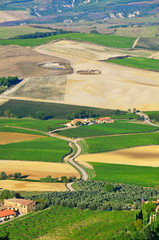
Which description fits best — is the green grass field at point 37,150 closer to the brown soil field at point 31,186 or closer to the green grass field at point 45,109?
the brown soil field at point 31,186

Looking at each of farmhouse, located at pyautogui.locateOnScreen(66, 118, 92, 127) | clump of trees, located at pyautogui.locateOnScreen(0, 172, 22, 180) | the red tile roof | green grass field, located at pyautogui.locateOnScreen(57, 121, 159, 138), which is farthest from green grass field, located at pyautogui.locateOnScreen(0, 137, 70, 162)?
the red tile roof

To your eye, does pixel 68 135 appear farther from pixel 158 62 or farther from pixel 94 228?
pixel 158 62

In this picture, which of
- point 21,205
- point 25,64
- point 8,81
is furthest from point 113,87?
point 21,205

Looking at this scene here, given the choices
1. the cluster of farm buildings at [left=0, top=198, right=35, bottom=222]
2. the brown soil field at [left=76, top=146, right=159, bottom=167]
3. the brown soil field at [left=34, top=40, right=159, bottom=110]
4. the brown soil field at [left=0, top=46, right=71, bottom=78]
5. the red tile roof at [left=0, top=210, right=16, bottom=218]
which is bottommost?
the red tile roof at [left=0, top=210, right=16, bottom=218]

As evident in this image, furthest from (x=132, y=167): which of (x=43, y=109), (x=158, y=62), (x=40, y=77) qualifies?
(x=158, y=62)

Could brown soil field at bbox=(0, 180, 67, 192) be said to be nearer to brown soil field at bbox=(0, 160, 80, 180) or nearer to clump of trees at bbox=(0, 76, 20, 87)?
brown soil field at bbox=(0, 160, 80, 180)

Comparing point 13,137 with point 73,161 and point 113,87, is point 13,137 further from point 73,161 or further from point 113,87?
point 113,87

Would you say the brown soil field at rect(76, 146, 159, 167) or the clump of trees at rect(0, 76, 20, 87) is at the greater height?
the clump of trees at rect(0, 76, 20, 87)
